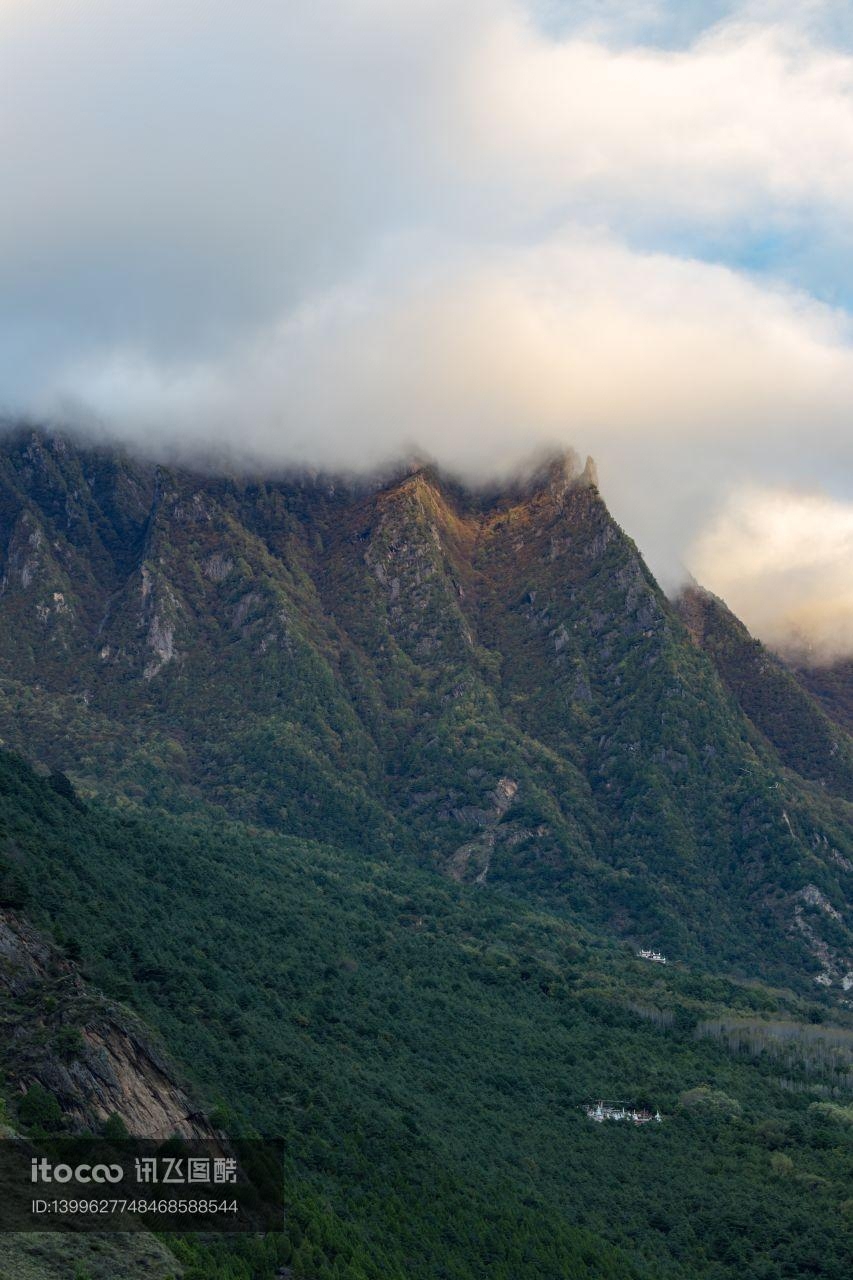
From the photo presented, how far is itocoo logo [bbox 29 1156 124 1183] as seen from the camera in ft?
284

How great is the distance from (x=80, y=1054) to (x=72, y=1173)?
19.0 m

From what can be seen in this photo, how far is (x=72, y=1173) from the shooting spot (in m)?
90.2

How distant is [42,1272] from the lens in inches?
3029

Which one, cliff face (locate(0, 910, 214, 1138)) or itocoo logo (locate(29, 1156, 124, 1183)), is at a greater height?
cliff face (locate(0, 910, 214, 1138))

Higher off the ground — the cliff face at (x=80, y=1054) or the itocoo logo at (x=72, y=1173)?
the cliff face at (x=80, y=1054)

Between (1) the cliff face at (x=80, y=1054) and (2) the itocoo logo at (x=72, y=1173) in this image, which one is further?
(1) the cliff face at (x=80, y=1054)

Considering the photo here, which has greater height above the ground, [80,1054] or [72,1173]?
[80,1054]

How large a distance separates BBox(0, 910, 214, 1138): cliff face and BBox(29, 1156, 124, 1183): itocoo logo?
26.2ft

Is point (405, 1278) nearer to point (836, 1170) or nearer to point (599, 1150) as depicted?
point (599, 1150)

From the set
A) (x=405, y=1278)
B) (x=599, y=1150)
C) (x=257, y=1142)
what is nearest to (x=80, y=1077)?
(x=257, y=1142)

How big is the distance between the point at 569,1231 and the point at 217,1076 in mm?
45778

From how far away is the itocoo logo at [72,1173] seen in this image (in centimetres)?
8656

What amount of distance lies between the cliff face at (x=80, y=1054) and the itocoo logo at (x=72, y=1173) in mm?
7998

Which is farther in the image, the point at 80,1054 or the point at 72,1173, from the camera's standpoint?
the point at 80,1054
